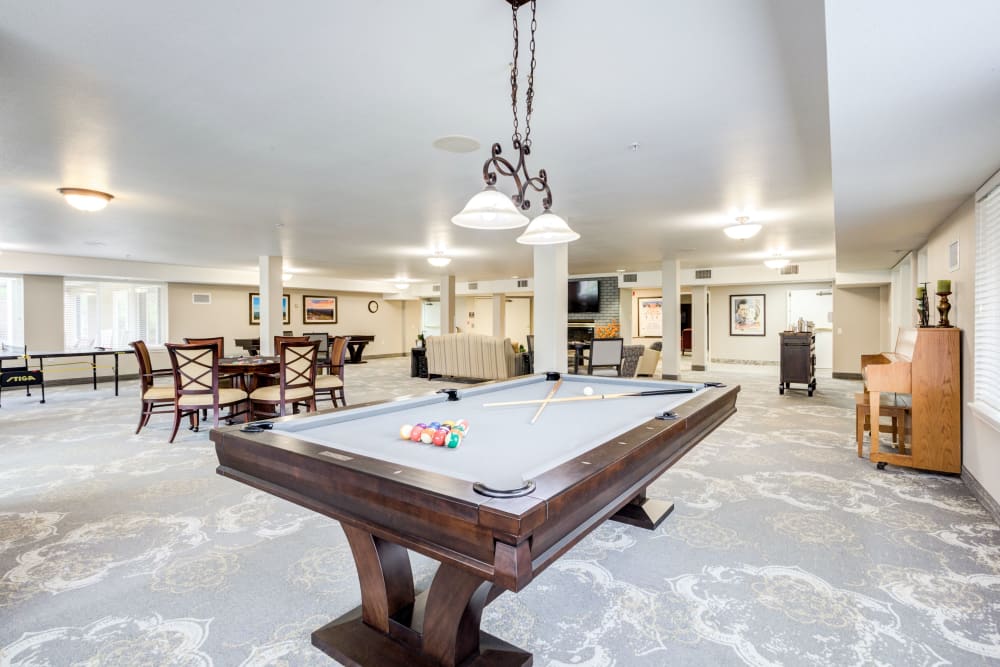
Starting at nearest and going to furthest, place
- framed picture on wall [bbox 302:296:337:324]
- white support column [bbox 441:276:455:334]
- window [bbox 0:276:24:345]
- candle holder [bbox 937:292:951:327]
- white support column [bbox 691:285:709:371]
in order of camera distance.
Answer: candle holder [bbox 937:292:951:327], window [bbox 0:276:24:345], white support column [bbox 691:285:709:371], white support column [bbox 441:276:455:334], framed picture on wall [bbox 302:296:337:324]

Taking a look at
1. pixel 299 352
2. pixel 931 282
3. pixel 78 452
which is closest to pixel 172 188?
pixel 299 352

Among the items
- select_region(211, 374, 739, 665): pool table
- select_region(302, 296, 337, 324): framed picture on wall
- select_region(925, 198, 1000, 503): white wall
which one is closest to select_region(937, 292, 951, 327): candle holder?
select_region(925, 198, 1000, 503): white wall

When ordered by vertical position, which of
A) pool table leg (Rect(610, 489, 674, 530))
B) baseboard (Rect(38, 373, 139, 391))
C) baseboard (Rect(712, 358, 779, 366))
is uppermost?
baseboard (Rect(712, 358, 779, 366))

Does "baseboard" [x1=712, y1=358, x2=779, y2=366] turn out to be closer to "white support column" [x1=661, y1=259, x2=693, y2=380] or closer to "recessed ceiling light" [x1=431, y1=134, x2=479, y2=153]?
"white support column" [x1=661, y1=259, x2=693, y2=380]

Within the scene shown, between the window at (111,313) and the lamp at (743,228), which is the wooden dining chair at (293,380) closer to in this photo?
the lamp at (743,228)

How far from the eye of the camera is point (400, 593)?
1.83m

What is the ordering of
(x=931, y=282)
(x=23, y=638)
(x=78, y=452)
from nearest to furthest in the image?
(x=23, y=638), (x=78, y=452), (x=931, y=282)

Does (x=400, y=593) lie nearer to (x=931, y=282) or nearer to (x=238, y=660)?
(x=238, y=660)

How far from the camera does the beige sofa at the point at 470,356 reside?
28.2 feet

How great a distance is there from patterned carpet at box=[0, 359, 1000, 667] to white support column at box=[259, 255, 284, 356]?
450cm

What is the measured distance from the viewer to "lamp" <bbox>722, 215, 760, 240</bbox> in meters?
5.27

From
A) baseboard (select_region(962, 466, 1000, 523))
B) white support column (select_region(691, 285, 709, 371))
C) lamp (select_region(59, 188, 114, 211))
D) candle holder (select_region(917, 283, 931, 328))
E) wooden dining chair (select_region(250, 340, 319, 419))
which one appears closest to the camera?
baseboard (select_region(962, 466, 1000, 523))

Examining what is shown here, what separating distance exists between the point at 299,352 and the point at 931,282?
6.90 m

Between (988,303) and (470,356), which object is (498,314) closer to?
(470,356)
